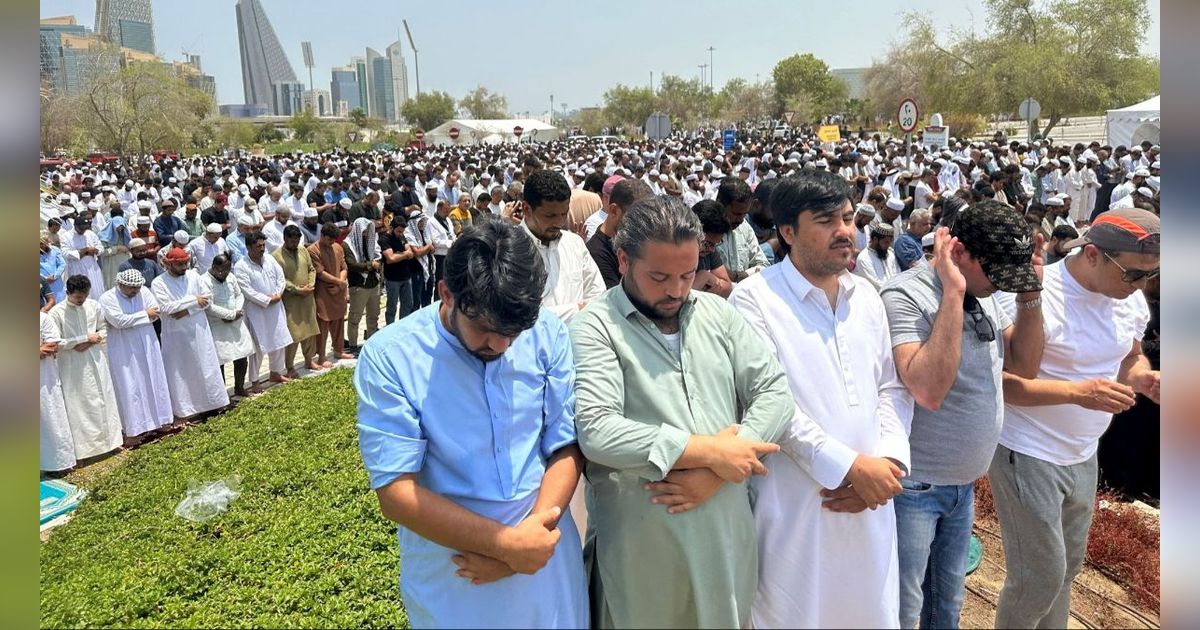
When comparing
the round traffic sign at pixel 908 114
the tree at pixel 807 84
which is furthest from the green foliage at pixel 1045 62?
the round traffic sign at pixel 908 114

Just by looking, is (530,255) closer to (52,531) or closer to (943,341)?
(943,341)

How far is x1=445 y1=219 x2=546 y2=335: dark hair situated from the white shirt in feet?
6.22

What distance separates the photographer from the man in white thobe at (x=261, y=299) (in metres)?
7.71

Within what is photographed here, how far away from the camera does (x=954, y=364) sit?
7.80 ft

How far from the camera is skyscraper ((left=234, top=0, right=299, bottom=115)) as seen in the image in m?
172

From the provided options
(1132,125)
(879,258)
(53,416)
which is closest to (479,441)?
(879,258)

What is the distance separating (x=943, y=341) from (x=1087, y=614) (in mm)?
2299

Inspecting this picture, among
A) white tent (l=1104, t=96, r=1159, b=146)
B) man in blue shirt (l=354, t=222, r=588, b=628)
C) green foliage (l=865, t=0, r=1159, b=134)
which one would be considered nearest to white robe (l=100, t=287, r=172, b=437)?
man in blue shirt (l=354, t=222, r=588, b=628)

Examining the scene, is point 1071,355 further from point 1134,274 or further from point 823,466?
point 823,466

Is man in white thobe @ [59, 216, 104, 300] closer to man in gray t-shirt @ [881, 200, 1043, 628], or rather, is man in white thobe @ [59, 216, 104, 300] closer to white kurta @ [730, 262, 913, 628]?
white kurta @ [730, 262, 913, 628]

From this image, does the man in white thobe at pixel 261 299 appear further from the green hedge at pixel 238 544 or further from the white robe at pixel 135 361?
the green hedge at pixel 238 544

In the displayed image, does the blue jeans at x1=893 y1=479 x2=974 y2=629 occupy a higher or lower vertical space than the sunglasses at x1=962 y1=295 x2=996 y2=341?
lower

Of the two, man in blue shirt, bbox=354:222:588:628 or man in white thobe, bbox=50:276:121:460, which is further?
man in white thobe, bbox=50:276:121:460

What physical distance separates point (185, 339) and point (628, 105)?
251ft
